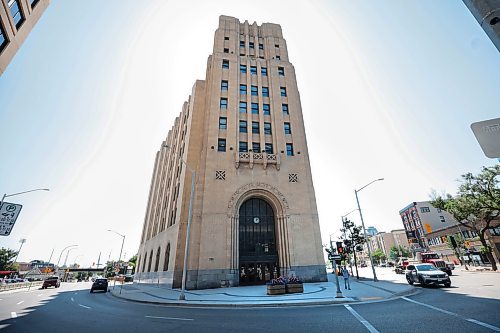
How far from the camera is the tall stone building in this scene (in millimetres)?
25609

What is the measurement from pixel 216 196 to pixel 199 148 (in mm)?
9104

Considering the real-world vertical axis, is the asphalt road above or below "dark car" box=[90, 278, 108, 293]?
below

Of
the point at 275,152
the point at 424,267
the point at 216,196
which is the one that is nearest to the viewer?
the point at 424,267

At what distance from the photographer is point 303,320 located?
925 centimetres

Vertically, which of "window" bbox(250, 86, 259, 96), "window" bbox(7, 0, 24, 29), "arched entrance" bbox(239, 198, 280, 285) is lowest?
"arched entrance" bbox(239, 198, 280, 285)

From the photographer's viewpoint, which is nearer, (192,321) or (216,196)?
(192,321)

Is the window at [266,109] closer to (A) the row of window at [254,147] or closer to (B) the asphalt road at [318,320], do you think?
(A) the row of window at [254,147]

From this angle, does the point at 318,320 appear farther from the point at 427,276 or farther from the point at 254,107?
the point at 254,107

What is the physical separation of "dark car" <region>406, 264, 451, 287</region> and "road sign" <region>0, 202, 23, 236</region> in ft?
104

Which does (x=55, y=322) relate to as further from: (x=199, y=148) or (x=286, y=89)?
(x=286, y=89)

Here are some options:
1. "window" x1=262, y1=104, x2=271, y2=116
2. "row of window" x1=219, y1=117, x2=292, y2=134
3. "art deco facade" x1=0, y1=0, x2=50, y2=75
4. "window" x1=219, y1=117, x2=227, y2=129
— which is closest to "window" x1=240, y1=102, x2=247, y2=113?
"row of window" x1=219, y1=117, x2=292, y2=134

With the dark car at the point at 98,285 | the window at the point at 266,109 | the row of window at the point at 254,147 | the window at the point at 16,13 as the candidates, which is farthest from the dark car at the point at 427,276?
the window at the point at 16,13

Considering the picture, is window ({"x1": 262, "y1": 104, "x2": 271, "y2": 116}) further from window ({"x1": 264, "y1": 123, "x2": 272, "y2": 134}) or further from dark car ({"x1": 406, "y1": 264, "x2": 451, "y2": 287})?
dark car ({"x1": 406, "y1": 264, "x2": 451, "y2": 287})

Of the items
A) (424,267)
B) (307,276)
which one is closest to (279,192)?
(307,276)
